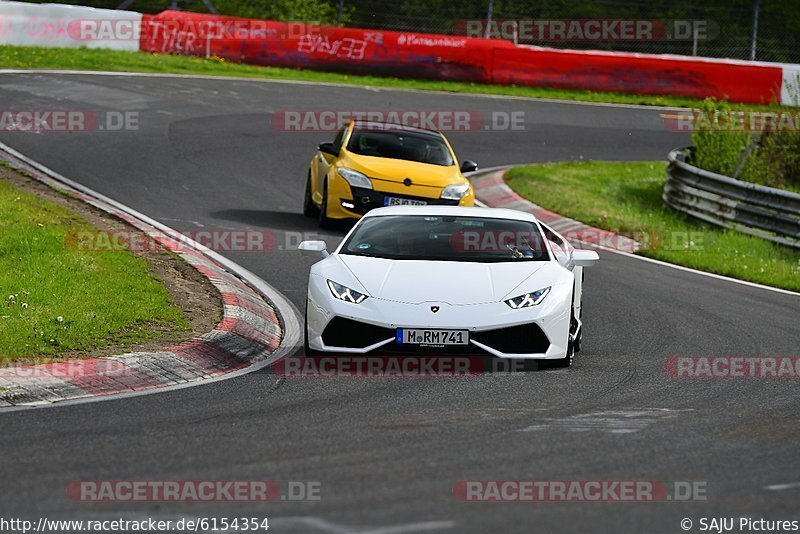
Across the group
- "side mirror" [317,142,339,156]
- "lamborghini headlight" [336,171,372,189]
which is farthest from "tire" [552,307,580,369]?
"side mirror" [317,142,339,156]

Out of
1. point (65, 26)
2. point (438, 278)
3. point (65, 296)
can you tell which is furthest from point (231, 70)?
point (438, 278)

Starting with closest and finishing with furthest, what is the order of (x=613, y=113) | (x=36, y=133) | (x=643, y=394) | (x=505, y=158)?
(x=643, y=394), (x=36, y=133), (x=505, y=158), (x=613, y=113)

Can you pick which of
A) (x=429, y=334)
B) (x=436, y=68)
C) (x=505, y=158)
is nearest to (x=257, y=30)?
(x=436, y=68)

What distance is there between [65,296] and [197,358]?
187 cm

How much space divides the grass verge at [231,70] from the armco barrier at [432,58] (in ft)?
0.88

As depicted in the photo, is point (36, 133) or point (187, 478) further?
point (36, 133)

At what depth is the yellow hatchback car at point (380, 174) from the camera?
18.0 m

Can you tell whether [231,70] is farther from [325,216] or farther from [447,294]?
[447,294]

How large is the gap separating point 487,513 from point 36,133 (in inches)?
744

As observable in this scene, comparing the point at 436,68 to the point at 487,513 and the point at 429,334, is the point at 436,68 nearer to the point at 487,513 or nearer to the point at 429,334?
the point at 429,334

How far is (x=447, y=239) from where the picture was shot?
11102 millimetres

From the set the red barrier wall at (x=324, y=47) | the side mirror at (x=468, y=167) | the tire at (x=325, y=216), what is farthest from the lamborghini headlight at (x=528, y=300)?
the red barrier wall at (x=324, y=47)

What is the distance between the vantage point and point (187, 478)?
254 inches

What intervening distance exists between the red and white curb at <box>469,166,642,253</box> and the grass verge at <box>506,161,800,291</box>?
0.75 ft
